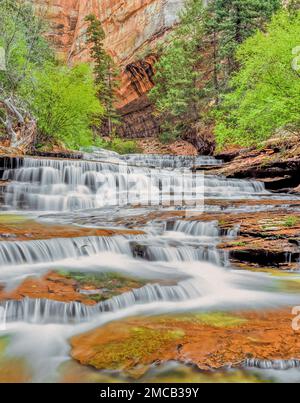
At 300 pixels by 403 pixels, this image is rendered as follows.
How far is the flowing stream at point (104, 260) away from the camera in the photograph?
407 cm

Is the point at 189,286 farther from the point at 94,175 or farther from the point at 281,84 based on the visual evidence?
the point at 281,84

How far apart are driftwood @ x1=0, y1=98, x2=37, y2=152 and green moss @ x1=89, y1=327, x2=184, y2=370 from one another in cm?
1501

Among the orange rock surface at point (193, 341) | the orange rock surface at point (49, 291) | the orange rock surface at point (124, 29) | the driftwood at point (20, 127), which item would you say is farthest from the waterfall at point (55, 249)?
the orange rock surface at point (124, 29)

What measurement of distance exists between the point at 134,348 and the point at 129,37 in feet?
156

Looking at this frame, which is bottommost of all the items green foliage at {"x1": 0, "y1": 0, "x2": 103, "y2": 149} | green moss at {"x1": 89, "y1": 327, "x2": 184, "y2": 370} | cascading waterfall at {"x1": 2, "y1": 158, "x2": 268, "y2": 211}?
green moss at {"x1": 89, "y1": 327, "x2": 184, "y2": 370}

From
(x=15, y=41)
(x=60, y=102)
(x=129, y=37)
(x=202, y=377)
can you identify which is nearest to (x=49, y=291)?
(x=202, y=377)

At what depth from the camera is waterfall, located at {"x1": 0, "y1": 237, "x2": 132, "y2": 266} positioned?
18.8 feet

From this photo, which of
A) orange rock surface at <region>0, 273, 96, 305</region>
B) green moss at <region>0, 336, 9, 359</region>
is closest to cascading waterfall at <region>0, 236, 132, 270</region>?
orange rock surface at <region>0, 273, 96, 305</region>

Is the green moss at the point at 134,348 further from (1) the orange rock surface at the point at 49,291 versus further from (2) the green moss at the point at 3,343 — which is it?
(2) the green moss at the point at 3,343

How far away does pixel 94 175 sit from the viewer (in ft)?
43.3

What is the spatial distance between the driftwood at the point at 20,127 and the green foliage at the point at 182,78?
14.2m

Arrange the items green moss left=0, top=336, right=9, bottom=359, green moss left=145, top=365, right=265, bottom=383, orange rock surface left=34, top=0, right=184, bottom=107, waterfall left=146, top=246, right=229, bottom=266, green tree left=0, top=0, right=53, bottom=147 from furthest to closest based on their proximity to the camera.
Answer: orange rock surface left=34, top=0, right=184, bottom=107 < green tree left=0, top=0, right=53, bottom=147 < waterfall left=146, top=246, right=229, bottom=266 < green moss left=0, top=336, right=9, bottom=359 < green moss left=145, top=365, right=265, bottom=383

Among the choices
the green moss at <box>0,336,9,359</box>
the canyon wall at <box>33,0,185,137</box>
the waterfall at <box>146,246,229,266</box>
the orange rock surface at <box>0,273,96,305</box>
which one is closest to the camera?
the green moss at <box>0,336,9,359</box>

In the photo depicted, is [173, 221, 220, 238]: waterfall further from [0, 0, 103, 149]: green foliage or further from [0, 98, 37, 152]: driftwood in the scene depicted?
[0, 0, 103, 149]: green foliage
